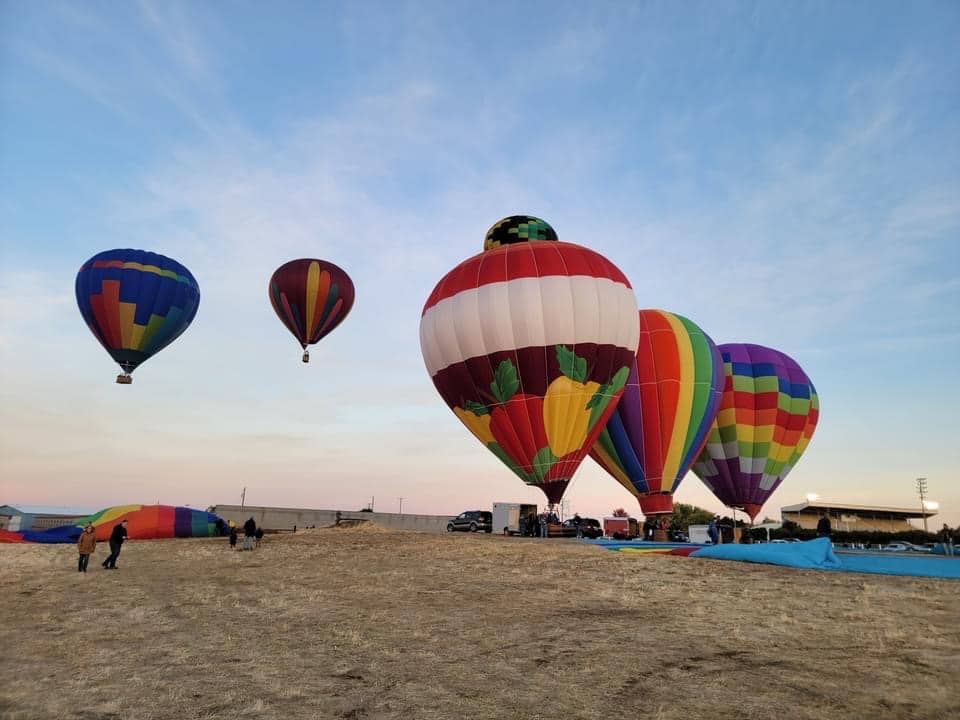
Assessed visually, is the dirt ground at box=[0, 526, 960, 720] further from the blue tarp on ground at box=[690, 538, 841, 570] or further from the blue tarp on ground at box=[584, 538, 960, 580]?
the blue tarp on ground at box=[584, 538, 960, 580]

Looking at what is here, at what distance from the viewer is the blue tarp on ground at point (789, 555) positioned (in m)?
16.9

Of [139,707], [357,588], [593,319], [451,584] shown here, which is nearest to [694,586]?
[451,584]

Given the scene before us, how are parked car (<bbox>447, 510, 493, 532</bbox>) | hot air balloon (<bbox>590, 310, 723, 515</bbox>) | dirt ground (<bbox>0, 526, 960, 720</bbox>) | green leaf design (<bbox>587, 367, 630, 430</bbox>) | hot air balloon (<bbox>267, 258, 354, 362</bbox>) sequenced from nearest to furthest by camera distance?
dirt ground (<bbox>0, 526, 960, 720</bbox>) → green leaf design (<bbox>587, 367, 630, 430</bbox>) → hot air balloon (<bbox>590, 310, 723, 515</bbox>) → hot air balloon (<bbox>267, 258, 354, 362</bbox>) → parked car (<bbox>447, 510, 493, 532</bbox>)

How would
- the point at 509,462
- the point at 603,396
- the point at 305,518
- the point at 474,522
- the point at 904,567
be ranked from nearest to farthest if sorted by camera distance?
the point at 904,567 < the point at 603,396 < the point at 509,462 < the point at 474,522 < the point at 305,518

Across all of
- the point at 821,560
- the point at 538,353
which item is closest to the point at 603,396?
the point at 538,353

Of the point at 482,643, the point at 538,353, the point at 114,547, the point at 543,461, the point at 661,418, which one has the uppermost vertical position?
the point at 538,353

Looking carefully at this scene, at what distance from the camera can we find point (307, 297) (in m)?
34.6

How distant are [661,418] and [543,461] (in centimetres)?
759

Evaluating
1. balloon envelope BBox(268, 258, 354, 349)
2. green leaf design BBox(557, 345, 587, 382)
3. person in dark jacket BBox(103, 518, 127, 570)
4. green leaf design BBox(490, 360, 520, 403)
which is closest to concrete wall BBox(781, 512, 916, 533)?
green leaf design BBox(557, 345, 587, 382)

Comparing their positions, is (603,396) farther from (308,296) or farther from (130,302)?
(130,302)

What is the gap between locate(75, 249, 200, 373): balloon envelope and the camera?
107 ft

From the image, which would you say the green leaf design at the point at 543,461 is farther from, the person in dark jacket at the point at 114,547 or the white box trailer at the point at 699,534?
the person in dark jacket at the point at 114,547

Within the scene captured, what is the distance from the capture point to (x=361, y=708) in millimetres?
6586

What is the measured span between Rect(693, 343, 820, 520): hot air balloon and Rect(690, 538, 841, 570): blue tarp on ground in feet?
53.5
